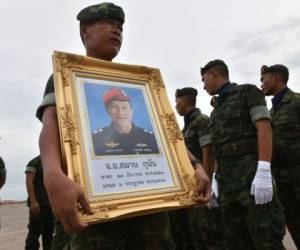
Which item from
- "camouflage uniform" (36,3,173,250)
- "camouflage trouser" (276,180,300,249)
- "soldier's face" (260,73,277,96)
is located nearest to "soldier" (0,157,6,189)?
"camouflage uniform" (36,3,173,250)

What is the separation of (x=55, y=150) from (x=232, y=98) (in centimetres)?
231

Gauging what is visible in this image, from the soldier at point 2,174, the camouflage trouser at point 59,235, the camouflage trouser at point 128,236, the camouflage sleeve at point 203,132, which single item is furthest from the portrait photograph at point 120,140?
the camouflage sleeve at point 203,132

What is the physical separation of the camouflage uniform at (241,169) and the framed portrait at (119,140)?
5.28ft

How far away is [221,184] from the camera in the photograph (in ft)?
10.9

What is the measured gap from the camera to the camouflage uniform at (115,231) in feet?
5.05

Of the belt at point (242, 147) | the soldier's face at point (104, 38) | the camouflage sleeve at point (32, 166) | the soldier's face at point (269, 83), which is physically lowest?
the belt at point (242, 147)

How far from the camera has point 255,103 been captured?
3.16m

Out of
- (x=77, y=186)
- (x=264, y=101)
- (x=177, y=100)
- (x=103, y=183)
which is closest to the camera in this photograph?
(x=77, y=186)

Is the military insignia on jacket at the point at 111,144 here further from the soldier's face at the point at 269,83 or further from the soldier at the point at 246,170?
the soldier's face at the point at 269,83

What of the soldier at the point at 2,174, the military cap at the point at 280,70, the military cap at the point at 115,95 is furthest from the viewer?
the military cap at the point at 280,70

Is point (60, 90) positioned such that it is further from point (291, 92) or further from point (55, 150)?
point (291, 92)

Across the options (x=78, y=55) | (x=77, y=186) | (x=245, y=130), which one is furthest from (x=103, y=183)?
(x=245, y=130)

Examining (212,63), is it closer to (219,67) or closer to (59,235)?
(219,67)

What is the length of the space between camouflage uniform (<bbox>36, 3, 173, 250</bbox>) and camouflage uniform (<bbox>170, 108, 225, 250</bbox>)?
108 inches
